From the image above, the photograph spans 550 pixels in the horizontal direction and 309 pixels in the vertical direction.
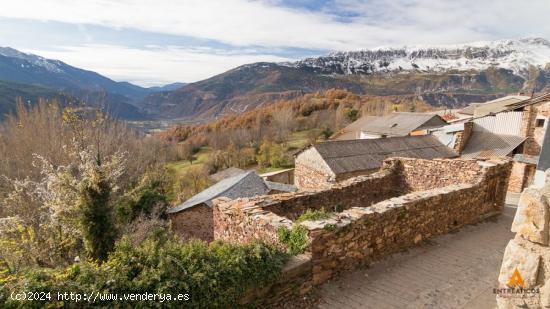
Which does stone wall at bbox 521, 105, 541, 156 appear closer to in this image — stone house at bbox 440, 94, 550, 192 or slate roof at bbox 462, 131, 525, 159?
stone house at bbox 440, 94, 550, 192

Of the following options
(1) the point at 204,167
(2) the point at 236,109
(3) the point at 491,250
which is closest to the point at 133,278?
(3) the point at 491,250

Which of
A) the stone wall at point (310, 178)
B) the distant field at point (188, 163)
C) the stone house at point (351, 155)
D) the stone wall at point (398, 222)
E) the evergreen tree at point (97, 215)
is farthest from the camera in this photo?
the distant field at point (188, 163)

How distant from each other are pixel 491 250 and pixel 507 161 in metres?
4.18

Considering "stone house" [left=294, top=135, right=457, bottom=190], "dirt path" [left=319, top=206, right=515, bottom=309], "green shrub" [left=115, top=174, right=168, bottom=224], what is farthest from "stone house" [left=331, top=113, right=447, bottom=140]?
"dirt path" [left=319, top=206, right=515, bottom=309]

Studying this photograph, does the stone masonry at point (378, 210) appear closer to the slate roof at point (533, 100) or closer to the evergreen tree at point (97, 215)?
the slate roof at point (533, 100)

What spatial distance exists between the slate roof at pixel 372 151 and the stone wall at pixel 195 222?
7546 millimetres

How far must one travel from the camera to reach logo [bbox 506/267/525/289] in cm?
237

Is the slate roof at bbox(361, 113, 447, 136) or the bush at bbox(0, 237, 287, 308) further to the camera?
the slate roof at bbox(361, 113, 447, 136)

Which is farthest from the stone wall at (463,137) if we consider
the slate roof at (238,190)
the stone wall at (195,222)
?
the stone wall at (195,222)

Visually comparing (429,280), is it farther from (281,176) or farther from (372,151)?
(281,176)

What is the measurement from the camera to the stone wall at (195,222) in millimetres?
17500

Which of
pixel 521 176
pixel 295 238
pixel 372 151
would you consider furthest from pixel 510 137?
pixel 295 238

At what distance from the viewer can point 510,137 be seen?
20.5 meters

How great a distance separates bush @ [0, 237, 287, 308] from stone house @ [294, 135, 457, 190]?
14.0 metres
